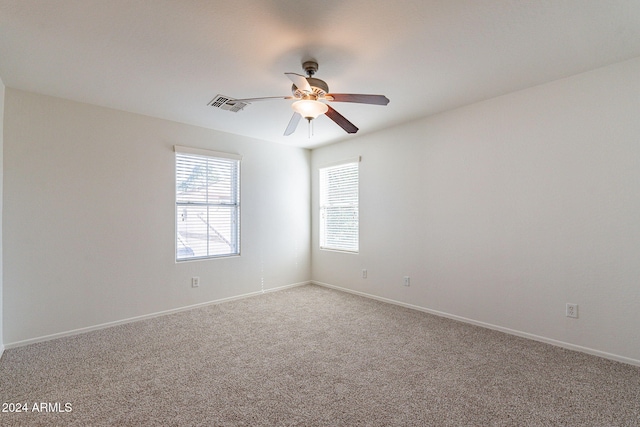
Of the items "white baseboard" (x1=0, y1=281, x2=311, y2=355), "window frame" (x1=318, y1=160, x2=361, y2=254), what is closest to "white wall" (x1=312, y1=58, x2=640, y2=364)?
"window frame" (x1=318, y1=160, x2=361, y2=254)

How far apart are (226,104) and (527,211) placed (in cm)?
335

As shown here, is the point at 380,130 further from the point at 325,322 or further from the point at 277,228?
the point at 325,322

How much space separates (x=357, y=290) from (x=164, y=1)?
13.5 feet

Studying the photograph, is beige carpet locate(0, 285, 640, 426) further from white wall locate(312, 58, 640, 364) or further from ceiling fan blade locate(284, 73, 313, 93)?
ceiling fan blade locate(284, 73, 313, 93)

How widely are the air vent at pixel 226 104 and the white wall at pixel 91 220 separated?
0.93 m

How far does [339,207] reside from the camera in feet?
16.5

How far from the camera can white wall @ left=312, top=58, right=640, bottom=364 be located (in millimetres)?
2506

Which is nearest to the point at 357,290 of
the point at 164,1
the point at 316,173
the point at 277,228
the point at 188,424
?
the point at 277,228

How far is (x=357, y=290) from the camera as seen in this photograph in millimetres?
4699

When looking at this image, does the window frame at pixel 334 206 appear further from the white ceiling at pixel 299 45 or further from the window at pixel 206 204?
the white ceiling at pixel 299 45

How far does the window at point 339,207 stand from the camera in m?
4.80

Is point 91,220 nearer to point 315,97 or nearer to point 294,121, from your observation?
point 294,121

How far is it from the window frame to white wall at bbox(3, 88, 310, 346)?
143 cm

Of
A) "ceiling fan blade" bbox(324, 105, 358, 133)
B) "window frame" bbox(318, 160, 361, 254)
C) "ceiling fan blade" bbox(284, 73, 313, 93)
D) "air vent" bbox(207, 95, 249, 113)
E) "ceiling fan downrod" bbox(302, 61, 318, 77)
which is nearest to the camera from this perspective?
"ceiling fan blade" bbox(284, 73, 313, 93)
